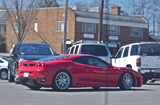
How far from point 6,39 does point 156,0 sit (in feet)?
93.8

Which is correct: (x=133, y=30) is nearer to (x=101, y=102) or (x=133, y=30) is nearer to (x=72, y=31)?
(x=72, y=31)

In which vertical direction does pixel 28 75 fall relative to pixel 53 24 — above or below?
below

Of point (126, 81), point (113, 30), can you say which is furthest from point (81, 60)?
point (113, 30)

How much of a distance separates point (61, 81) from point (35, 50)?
4334 mm

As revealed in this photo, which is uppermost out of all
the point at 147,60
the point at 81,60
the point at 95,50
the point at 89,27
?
the point at 89,27

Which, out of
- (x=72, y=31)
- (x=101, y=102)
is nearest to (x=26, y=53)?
(x=101, y=102)

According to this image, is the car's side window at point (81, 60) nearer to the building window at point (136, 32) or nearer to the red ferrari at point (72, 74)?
the red ferrari at point (72, 74)

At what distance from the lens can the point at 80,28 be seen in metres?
48.2

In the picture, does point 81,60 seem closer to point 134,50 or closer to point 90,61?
point 90,61

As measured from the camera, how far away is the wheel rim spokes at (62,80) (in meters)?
13.9

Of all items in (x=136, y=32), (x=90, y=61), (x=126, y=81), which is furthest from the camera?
(x=136, y=32)

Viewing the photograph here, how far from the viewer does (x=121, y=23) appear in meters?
52.1

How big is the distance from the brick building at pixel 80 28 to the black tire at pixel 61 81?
109 ft

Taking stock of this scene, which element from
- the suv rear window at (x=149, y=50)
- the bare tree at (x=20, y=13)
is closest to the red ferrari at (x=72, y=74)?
the suv rear window at (x=149, y=50)
